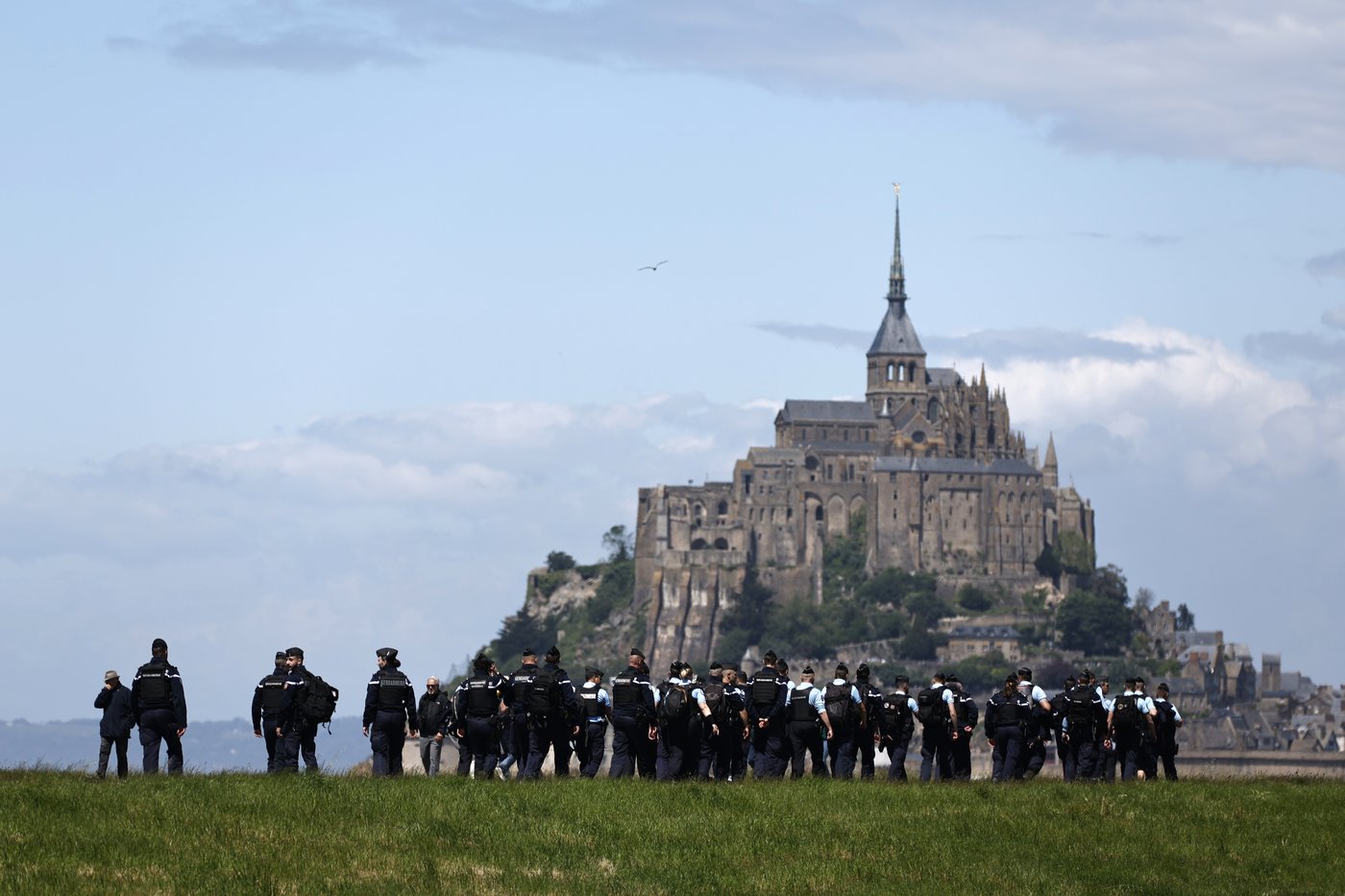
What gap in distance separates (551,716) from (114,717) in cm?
570

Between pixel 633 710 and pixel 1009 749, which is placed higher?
pixel 633 710

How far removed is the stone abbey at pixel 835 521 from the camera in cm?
18975

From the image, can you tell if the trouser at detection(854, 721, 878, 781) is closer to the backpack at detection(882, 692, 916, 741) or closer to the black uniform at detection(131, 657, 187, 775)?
the backpack at detection(882, 692, 916, 741)

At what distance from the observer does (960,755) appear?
38844mm

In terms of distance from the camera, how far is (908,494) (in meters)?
190

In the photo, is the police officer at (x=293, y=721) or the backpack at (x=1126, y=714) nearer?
the police officer at (x=293, y=721)

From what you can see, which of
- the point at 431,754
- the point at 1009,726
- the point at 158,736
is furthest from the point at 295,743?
the point at 1009,726

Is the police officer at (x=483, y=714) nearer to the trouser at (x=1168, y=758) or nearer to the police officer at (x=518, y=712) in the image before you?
the police officer at (x=518, y=712)

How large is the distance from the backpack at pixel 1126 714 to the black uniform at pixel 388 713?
983 centimetres

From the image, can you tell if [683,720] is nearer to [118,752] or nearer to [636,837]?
[636,837]

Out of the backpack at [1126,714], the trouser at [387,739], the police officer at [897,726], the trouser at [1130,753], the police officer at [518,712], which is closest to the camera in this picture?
the trouser at [387,739]

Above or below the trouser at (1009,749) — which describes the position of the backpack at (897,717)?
above

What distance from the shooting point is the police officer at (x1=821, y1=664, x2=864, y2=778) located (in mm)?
37562

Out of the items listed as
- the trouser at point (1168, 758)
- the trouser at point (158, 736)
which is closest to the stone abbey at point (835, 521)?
the trouser at point (1168, 758)
